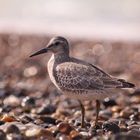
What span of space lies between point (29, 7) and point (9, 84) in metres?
13.6

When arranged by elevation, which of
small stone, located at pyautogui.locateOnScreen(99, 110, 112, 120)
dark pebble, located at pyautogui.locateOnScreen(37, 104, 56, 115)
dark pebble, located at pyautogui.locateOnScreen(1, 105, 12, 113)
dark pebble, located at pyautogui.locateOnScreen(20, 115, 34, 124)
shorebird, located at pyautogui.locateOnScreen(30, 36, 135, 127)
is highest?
shorebird, located at pyautogui.locateOnScreen(30, 36, 135, 127)

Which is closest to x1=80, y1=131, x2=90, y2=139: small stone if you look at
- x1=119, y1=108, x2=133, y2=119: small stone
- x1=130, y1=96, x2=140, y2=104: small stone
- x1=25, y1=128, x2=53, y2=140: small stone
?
x1=25, y1=128, x2=53, y2=140: small stone

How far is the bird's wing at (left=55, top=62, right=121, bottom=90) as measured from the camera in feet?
33.4

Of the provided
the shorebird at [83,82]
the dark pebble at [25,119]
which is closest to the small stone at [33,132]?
the dark pebble at [25,119]

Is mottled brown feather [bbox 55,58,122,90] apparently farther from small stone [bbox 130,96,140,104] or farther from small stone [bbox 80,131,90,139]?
small stone [bbox 130,96,140,104]

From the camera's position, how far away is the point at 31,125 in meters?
9.38

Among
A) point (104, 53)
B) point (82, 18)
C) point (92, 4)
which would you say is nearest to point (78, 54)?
point (104, 53)

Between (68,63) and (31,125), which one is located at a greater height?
(68,63)

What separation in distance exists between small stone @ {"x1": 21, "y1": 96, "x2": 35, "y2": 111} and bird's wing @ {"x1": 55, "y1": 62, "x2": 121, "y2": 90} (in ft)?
6.04

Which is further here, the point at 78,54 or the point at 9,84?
the point at 78,54

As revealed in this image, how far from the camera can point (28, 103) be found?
12.4 metres

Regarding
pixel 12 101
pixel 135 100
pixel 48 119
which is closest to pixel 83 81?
pixel 48 119

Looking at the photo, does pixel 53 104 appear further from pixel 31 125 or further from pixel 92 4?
pixel 92 4

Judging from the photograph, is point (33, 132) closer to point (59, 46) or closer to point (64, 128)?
point (64, 128)
